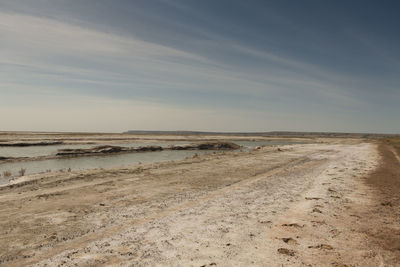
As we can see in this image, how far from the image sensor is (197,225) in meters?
7.35

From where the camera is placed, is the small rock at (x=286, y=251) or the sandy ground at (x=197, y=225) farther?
the small rock at (x=286, y=251)

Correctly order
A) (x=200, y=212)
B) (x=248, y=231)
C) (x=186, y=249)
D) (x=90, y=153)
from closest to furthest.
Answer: (x=186, y=249) < (x=248, y=231) < (x=200, y=212) < (x=90, y=153)

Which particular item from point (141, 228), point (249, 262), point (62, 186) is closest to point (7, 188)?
point (62, 186)

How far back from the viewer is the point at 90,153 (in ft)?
113

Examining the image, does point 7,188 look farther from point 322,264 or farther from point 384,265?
point 384,265

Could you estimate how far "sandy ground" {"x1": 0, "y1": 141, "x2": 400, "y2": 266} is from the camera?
18.0ft

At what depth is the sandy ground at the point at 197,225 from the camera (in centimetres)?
550

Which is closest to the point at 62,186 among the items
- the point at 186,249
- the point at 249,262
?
the point at 186,249

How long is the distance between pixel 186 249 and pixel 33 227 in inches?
168

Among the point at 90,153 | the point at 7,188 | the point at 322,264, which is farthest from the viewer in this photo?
the point at 90,153

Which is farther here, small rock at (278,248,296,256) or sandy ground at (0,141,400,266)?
small rock at (278,248,296,256)

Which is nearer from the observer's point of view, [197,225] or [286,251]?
[286,251]

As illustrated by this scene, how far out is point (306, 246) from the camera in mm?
6082

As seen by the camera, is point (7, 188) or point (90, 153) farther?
point (90, 153)
